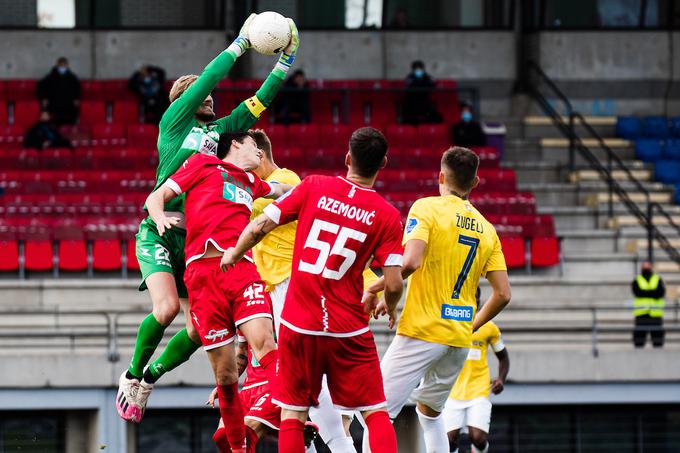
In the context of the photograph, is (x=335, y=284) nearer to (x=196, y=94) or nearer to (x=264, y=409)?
(x=264, y=409)

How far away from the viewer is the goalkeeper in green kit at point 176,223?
880cm

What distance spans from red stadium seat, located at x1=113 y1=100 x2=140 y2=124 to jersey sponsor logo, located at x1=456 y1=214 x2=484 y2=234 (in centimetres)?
1638

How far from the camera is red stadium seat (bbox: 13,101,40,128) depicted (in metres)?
24.5

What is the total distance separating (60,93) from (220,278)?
53.1 ft

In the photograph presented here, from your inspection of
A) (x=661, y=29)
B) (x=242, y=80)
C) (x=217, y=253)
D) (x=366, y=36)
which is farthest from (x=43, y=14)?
(x=217, y=253)

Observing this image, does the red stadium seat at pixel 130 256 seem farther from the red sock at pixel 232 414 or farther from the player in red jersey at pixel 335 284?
the player in red jersey at pixel 335 284

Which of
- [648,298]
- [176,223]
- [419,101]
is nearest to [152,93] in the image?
[419,101]

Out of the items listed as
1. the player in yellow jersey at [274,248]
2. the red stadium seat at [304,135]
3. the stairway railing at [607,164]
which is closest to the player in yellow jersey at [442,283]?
the player in yellow jersey at [274,248]

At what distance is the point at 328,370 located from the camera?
7.96m

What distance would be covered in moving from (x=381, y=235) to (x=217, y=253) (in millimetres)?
1135

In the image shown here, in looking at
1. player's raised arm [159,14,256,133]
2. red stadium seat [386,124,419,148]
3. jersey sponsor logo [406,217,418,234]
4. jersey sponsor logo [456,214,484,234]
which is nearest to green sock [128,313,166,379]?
player's raised arm [159,14,256,133]

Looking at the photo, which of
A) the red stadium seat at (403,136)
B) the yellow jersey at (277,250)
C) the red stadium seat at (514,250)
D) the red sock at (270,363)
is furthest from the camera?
the red stadium seat at (403,136)

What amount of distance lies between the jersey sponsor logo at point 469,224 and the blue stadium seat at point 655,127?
1835 centimetres

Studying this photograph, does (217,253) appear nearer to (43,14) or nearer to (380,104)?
(380,104)
